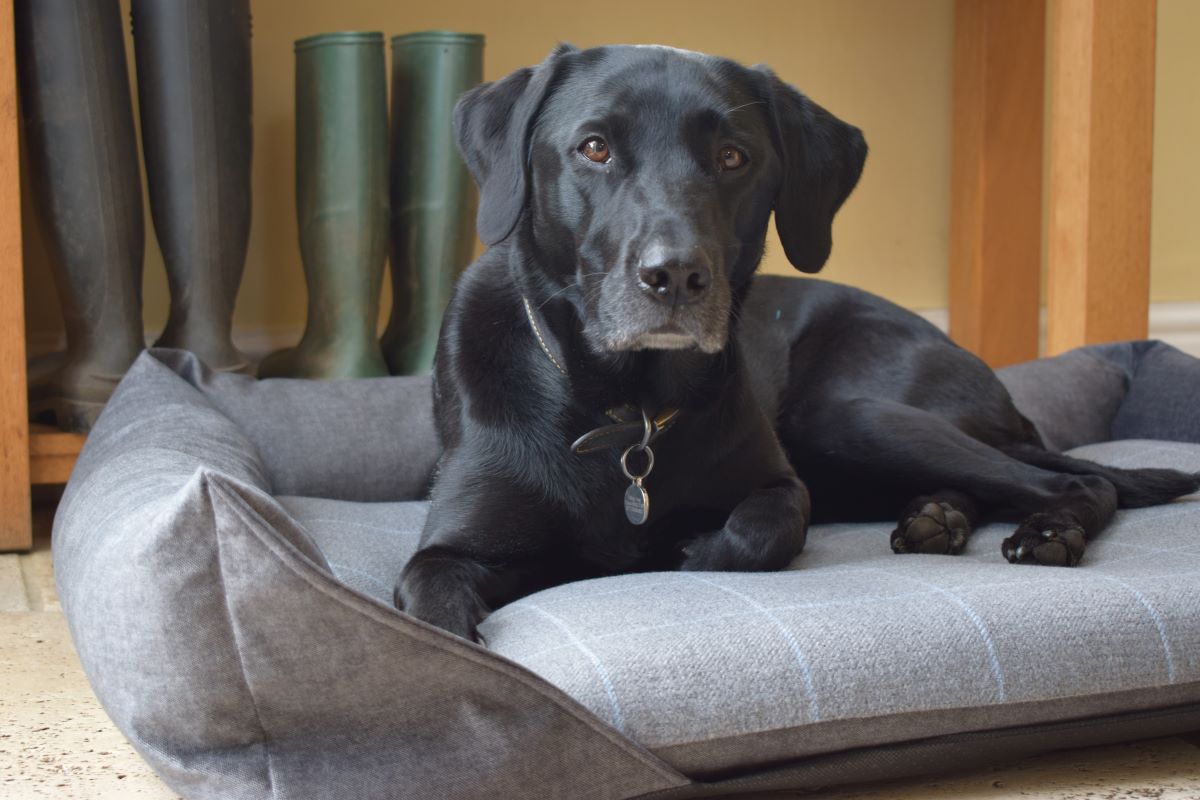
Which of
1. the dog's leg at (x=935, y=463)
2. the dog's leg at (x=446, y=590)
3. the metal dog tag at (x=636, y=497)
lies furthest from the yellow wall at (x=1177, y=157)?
the dog's leg at (x=446, y=590)

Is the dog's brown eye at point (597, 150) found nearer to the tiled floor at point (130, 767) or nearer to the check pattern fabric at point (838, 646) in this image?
the check pattern fabric at point (838, 646)

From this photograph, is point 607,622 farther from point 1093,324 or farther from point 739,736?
point 1093,324

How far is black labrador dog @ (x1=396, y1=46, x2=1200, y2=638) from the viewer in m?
1.64

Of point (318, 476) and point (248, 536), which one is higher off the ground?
point (248, 536)

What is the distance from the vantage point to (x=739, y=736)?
4.20 ft

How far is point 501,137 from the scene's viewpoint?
71.9 inches

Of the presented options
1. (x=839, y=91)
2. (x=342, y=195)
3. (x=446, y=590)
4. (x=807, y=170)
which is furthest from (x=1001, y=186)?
(x=446, y=590)

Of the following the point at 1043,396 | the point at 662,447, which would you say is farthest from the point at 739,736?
the point at 1043,396

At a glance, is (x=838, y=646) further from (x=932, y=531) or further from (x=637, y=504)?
(x=932, y=531)

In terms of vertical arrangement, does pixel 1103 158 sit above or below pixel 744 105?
below

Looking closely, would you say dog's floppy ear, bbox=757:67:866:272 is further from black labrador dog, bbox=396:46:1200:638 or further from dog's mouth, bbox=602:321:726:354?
dog's mouth, bbox=602:321:726:354

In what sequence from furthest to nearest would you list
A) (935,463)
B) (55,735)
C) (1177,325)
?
(1177,325) → (935,463) → (55,735)

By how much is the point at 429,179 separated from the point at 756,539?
5.55ft

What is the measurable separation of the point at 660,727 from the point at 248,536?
418 mm
